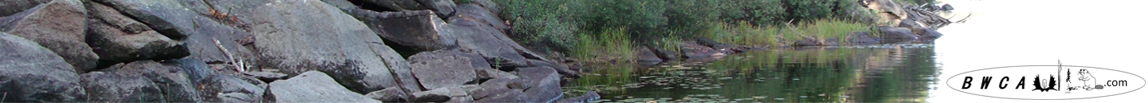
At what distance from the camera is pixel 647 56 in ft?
67.5

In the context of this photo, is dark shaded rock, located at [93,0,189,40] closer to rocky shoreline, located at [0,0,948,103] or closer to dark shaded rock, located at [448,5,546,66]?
rocky shoreline, located at [0,0,948,103]

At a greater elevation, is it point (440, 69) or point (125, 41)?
point (125, 41)

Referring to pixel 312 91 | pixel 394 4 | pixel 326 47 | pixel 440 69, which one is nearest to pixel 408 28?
pixel 440 69

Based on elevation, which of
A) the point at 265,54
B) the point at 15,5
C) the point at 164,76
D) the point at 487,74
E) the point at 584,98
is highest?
the point at 15,5

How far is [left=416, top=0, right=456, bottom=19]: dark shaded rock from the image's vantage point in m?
18.0

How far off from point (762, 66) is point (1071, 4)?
35890 mm

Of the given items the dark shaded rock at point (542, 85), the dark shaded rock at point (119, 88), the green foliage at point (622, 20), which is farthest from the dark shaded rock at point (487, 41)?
the dark shaded rock at point (119, 88)

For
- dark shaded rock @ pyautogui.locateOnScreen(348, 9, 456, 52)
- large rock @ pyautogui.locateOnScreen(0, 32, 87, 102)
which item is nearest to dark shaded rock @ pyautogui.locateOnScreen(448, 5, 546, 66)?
dark shaded rock @ pyautogui.locateOnScreen(348, 9, 456, 52)

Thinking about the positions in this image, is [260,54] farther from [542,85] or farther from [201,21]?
[542,85]

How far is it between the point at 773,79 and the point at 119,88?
335 inches

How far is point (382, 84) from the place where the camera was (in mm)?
12688

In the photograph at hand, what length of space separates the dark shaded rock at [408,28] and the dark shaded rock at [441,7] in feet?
7.46

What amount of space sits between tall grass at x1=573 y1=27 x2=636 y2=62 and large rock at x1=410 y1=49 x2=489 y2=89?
5218mm

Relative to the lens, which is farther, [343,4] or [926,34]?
[926,34]
